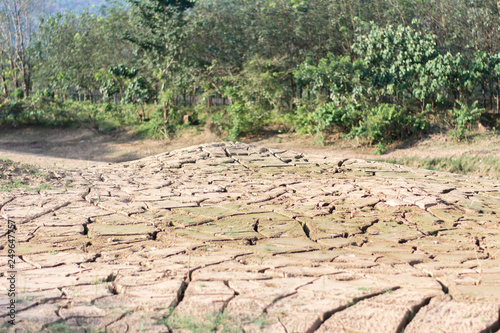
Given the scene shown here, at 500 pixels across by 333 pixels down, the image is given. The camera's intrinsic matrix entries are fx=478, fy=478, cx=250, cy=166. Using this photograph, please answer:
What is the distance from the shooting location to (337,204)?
16.5 feet

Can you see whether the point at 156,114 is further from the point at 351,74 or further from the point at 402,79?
the point at 402,79

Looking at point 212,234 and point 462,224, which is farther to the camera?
point 462,224

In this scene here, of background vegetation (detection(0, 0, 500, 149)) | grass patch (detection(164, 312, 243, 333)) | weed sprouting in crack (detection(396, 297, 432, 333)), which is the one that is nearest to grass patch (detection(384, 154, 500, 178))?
background vegetation (detection(0, 0, 500, 149))

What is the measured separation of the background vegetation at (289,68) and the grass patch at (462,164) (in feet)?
3.90

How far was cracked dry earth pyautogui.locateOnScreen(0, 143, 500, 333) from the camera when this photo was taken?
2.29m

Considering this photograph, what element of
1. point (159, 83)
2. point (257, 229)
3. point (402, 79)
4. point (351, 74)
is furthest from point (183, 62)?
point (257, 229)

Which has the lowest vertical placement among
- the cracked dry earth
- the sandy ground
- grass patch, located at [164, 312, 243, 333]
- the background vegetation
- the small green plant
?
the sandy ground

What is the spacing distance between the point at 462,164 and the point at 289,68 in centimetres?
617

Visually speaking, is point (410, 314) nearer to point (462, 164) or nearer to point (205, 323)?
point (205, 323)

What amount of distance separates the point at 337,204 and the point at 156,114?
8.93 m

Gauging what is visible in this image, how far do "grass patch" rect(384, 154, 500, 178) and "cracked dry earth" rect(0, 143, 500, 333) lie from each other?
65.1 inches

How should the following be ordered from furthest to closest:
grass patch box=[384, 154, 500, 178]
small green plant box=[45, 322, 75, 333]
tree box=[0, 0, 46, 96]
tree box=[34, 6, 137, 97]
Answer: tree box=[0, 0, 46, 96], tree box=[34, 6, 137, 97], grass patch box=[384, 154, 500, 178], small green plant box=[45, 322, 75, 333]

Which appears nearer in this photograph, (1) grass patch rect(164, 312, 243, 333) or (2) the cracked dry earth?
(1) grass patch rect(164, 312, 243, 333)

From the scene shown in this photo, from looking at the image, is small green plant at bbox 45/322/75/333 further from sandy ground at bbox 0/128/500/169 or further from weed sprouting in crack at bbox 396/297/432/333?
sandy ground at bbox 0/128/500/169
